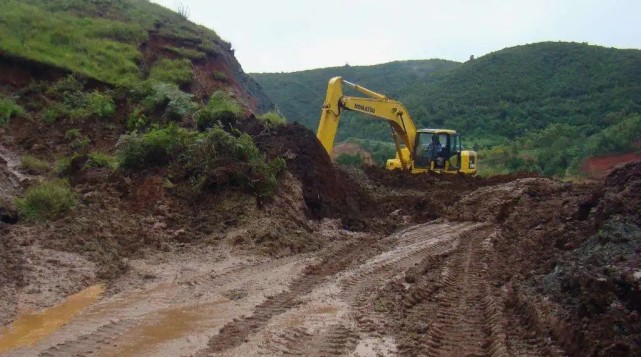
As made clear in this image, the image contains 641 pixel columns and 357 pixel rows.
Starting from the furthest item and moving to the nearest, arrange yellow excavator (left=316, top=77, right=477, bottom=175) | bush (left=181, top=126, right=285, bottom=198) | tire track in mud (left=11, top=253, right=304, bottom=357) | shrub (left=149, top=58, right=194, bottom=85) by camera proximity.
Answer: yellow excavator (left=316, top=77, right=477, bottom=175), shrub (left=149, top=58, right=194, bottom=85), bush (left=181, top=126, right=285, bottom=198), tire track in mud (left=11, top=253, right=304, bottom=357)

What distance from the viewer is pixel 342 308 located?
7266 mm

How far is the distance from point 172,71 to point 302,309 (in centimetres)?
1659

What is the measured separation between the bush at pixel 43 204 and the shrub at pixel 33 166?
10.5 ft

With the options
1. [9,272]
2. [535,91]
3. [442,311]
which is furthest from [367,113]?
[535,91]

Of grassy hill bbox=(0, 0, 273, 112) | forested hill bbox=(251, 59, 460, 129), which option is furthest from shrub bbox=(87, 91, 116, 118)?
forested hill bbox=(251, 59, 460, 129)

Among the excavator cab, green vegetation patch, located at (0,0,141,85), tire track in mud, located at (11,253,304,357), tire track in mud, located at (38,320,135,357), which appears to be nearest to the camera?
tire track in mud, located at (38,320,135,357)

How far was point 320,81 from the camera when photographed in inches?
3280

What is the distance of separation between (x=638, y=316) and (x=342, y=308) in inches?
127

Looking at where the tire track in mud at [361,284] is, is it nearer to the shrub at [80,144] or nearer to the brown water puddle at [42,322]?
the brown water puddle at [42,322]

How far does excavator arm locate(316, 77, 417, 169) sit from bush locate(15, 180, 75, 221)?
9.22 m

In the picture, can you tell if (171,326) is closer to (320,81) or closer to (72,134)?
(72,134)

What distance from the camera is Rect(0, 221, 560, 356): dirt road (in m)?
5.83

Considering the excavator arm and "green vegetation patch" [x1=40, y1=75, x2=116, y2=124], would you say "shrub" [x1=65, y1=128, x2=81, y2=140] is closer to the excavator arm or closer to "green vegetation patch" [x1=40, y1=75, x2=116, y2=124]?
"green vegetation patch" [x1=40, y1=75, x2=116, y2=124]

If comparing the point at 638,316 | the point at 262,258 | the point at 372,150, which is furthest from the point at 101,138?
the point at 372,150
